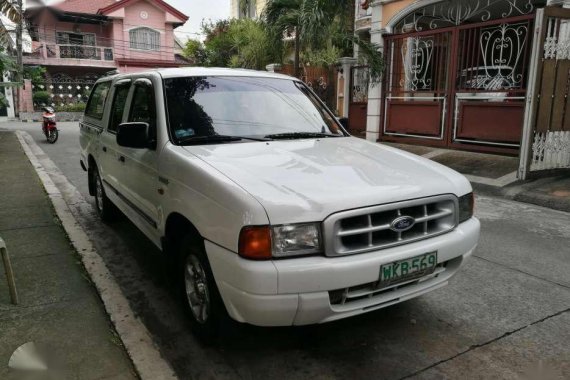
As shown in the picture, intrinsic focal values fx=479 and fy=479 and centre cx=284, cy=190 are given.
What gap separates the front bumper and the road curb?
603 mm

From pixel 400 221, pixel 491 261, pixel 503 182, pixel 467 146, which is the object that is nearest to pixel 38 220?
pixel 400 221

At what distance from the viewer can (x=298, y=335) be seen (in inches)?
124

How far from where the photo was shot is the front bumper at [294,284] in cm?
240

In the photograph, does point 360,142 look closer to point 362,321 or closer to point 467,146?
point 362,321

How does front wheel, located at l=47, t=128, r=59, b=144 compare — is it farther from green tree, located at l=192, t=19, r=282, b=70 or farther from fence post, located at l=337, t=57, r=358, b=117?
fence post, located at l=337, t=57, r=358, b=117

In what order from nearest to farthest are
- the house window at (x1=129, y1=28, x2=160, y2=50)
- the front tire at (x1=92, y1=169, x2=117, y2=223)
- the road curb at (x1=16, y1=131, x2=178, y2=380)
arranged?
the road curb at (x1=16, y1=131, x2=178, y2=380), the front tire at (x1=92, y1=169, x2=117, y2=223), the house window at (x1=129, y1=28, x2=160, y2=50)

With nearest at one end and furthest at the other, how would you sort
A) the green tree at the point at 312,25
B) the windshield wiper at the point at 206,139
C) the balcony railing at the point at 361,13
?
the windshield wiper at the point at 206,139
the green tree at the point at 312,25
the balcony railing at the point at 361,13

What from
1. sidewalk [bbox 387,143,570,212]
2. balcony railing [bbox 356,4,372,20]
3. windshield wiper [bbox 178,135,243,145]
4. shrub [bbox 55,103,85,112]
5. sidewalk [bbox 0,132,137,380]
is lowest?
sidewalk [bbox 0,132,137,380]

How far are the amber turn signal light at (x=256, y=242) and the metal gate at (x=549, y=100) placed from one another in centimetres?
660

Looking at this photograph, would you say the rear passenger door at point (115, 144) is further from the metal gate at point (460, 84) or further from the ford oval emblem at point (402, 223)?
the metal gate at point (460, 84)

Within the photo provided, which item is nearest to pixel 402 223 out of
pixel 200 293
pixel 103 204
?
pixel 200 293

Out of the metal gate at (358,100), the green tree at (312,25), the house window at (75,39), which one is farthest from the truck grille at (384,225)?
the house window at (75,39)

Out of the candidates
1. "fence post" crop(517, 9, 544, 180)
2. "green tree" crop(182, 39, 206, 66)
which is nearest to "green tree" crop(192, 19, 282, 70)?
"green tree" crop(182, 39, 206, 66)

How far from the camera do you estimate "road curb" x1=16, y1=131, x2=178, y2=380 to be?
2.76m
